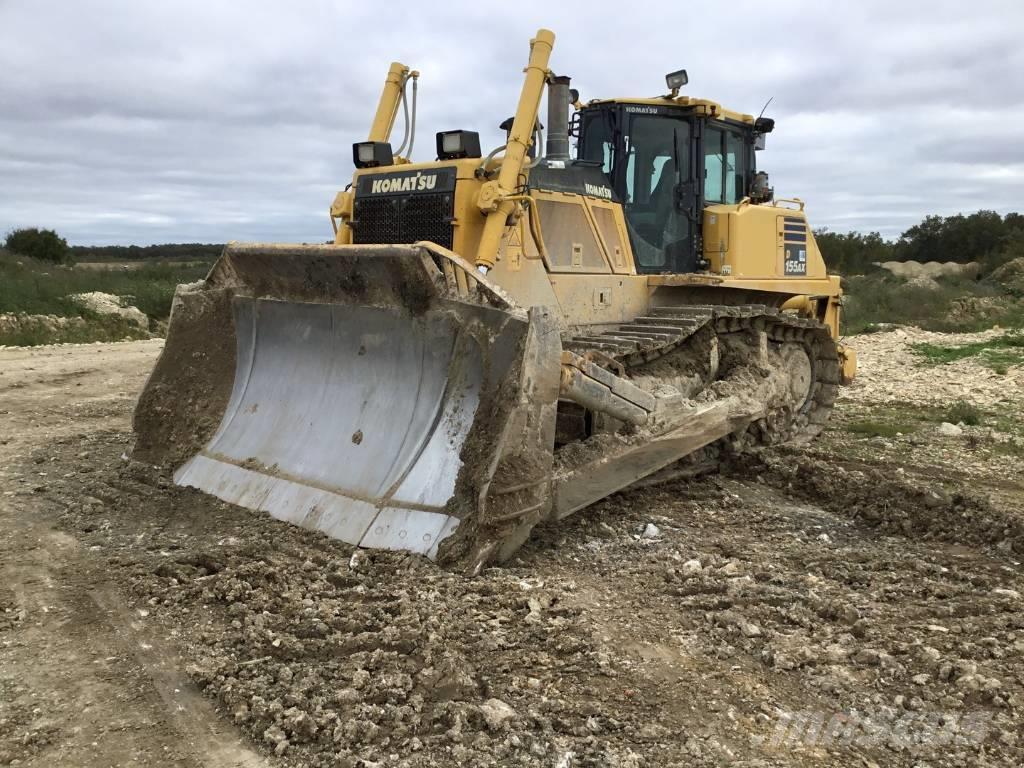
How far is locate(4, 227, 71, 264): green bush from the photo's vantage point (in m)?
34.5

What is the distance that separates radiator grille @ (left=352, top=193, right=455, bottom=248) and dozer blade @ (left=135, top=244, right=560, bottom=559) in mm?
819

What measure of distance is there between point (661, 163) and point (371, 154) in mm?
2263

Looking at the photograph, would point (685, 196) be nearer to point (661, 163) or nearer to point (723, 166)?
point (661, 163)

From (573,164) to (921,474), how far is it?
10.8 feet

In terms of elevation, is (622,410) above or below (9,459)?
above

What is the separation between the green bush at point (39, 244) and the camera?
113ft

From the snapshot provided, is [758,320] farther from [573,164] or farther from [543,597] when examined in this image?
[543,597]

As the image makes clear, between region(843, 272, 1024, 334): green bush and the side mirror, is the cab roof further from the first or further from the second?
region(843, 272, 1024, 334): green bush

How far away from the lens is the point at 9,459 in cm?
672

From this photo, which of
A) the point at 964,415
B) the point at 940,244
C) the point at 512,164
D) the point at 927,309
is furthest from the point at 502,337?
the point at 940,244

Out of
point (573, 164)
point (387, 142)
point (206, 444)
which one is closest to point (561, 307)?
point (573, 164)

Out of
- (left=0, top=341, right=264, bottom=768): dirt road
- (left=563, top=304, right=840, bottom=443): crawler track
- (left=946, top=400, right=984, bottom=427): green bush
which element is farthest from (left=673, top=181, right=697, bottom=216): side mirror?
(left=0, top=341, right=264, bottom=768): dirt road

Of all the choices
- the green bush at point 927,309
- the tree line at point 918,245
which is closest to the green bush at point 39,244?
the tree line at point 918,245

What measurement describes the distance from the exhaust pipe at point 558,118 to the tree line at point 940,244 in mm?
34927
